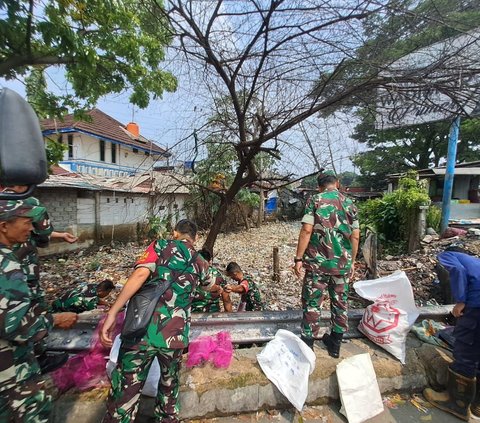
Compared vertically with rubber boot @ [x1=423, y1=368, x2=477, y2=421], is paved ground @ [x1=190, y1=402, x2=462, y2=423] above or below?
below

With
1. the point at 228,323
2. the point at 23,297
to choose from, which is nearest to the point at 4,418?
the point at 23,297

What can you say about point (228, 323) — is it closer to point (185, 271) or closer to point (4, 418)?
point (185, 271)

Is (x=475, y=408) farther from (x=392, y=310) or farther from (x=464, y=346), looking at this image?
(x=392, y=310)

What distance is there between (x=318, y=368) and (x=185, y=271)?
1471mm

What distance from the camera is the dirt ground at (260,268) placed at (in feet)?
18.2

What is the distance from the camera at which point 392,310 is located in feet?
8.58

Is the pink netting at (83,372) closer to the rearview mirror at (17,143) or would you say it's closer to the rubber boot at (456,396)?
the rearview mirror at (17,143)

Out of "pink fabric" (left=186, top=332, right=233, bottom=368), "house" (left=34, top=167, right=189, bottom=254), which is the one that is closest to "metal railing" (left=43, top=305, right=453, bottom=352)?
"pink fabric" (left=186, top=332, right=233, bottom=368)

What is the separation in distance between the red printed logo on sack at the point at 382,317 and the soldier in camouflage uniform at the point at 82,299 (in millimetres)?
2975

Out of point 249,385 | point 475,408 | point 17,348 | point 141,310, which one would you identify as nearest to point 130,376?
point 141,310

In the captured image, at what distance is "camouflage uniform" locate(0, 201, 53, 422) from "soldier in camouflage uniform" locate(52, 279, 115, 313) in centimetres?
176

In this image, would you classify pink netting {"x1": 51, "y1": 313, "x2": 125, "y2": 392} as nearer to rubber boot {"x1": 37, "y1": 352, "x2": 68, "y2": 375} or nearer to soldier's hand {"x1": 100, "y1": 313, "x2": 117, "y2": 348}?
rubber boot {"x1": 37, "y1": 352, "x2": 68, "y2": 375}

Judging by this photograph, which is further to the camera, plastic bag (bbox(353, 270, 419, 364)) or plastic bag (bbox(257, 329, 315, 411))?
plastic bag (bbox(353, 270, 419, 364))

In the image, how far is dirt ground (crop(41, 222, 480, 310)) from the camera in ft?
18.2
